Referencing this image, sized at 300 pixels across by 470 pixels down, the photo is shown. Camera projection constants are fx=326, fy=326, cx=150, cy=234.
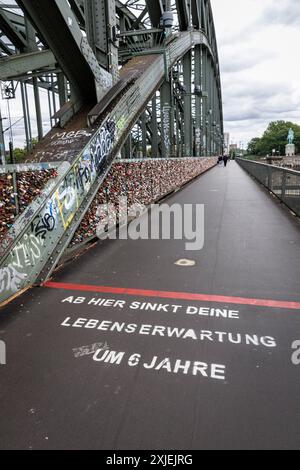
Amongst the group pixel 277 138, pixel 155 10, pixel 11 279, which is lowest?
pixel 11 279

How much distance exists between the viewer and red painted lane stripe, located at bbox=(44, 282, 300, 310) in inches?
144

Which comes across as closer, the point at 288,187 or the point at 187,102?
the point at 288,187

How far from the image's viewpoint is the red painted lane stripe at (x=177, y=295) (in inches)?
144

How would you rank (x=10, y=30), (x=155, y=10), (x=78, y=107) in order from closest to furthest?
(x=78, y=107) < (x=155, y=10) < (x=10, y=30)

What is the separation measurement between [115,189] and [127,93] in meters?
Answer: 3.04

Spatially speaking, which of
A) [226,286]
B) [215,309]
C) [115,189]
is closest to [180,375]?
[215,309]

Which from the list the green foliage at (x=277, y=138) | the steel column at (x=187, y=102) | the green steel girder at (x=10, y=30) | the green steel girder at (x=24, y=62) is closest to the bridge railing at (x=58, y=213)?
the green steel girder at (x=24, y=62)

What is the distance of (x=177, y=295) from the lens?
3.93 metres

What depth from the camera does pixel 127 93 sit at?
8.62 metres

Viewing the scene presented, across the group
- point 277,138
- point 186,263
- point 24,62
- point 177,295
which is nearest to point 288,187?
point 186,263

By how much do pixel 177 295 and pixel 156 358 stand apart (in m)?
1.29

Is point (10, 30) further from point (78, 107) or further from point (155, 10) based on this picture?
point (78, 107)

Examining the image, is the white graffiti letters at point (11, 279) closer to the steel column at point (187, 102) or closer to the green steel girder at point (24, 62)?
the green steel girder at point (24, 62)

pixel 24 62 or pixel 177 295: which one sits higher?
pixel 24 62
